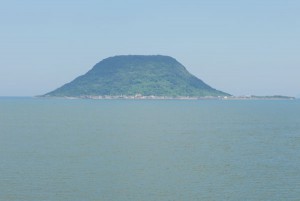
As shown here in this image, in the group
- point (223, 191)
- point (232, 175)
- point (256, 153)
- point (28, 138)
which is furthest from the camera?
point (28, 138)

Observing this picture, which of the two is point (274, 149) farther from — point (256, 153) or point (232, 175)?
point (232, 175)

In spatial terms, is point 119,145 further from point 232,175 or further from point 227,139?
point 232,175

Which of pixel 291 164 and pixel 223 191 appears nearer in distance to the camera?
pixel 223 191

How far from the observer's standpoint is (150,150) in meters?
82.2

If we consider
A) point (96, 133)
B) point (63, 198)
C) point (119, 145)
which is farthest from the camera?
point (96, 133)

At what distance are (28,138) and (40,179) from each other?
42506mm

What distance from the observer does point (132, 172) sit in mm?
62312

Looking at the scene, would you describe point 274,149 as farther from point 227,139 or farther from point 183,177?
point 183,177

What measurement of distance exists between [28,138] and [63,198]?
50.6 metres

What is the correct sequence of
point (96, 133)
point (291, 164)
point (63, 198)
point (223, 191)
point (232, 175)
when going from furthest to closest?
point (96, 133)
point (291, 164)
point (232, 175)
point (223, 191)
point (63, 198)

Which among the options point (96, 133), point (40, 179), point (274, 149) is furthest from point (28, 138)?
point (274, 149)

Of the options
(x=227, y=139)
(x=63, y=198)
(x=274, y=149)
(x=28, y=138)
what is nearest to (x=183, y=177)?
(x=63, y=198)

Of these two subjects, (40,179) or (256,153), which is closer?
(40,179)

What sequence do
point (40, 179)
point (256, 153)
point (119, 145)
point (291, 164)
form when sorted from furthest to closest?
point (119, 145) < point (256, 153) < point (291, 164) < point (40, 179)
